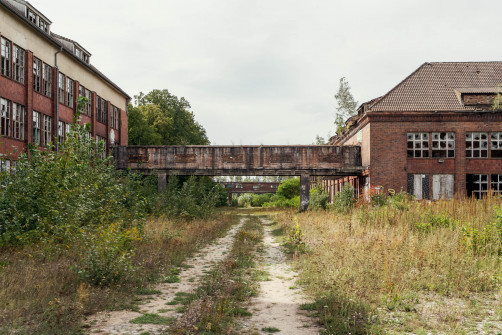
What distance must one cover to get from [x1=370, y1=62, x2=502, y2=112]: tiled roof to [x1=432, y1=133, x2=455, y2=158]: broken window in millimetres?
1693

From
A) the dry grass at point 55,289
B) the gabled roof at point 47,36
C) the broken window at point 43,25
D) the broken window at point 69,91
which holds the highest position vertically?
the broken window at point 43,25

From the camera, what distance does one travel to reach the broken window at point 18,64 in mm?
20906

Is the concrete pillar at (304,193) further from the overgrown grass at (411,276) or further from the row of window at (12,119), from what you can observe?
the row of window at (12,119)

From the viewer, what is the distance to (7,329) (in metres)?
5.33

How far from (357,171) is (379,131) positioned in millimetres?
3250

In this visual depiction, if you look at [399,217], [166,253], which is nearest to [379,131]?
[399,217]

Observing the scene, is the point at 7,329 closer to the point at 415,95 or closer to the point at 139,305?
the point at 139,305

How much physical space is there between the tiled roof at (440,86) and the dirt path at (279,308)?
19400 mm

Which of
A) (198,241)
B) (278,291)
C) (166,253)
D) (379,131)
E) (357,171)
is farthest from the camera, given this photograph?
(357,171)

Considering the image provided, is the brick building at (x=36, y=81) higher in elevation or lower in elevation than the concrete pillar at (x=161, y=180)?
higher

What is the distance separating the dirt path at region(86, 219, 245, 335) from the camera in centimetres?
561

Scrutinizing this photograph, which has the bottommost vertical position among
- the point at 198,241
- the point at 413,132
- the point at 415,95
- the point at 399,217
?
the point at 198,241

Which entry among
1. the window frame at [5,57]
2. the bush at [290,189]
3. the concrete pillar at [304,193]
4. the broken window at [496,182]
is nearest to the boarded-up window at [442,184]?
the broken window at [496,182]

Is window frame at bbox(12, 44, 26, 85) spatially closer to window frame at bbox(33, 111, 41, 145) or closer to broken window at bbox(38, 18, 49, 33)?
window frame at bbox(33, 111, 41, 145)
